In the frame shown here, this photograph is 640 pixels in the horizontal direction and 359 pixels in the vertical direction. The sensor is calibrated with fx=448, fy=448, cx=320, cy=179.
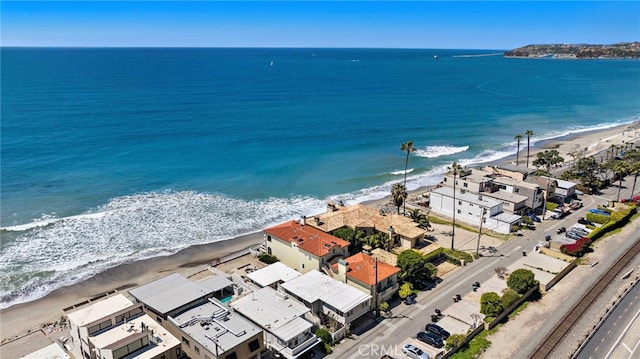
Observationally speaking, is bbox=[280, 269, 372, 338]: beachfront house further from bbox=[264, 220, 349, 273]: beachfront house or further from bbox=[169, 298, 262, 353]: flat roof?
bbox=[169, 298, 262, 353]: flat roof

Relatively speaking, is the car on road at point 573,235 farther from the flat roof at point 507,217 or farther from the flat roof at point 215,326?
the flat roof at point 215,326

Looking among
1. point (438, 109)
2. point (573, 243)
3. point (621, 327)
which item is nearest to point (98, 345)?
point (621, 327)

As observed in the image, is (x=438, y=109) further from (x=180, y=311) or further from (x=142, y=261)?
(x=180, y=311)

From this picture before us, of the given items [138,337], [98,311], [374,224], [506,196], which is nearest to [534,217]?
[506,196]

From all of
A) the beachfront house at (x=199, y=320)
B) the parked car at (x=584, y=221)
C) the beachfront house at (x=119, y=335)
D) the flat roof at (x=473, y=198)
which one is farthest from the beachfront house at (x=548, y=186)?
the beachfront house at (x=119, y=335)

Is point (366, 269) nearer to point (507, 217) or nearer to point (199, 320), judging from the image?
point (199, 320)

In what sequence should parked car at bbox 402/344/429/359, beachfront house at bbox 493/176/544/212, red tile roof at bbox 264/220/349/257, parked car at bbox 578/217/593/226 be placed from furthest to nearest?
beachfront house at bbox 493/176/544/212 → parked car at bbox 578/217/593/226 → red tile roof at bbox 264/220/349/257 → parked car at bbox 402/344/429/359

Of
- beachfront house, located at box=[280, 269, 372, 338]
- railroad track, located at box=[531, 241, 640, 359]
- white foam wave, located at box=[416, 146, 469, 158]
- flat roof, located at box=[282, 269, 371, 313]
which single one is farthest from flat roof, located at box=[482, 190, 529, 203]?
white foam wave, located at box=[416, 146, 469, 158]
